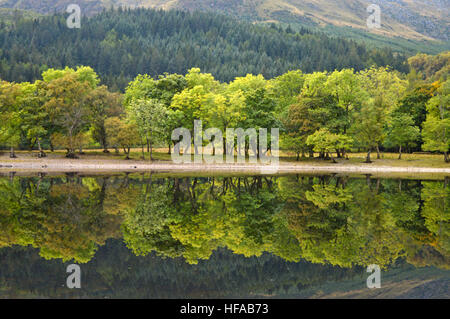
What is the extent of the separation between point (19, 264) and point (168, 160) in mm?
61102

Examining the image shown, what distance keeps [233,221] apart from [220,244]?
614cm

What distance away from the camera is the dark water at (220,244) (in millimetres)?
18000

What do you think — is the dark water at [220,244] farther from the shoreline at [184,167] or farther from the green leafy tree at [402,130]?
the green leafy tree at [402,130]

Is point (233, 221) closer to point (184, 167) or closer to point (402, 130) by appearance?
point (184, 167)

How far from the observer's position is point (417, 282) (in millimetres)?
19000

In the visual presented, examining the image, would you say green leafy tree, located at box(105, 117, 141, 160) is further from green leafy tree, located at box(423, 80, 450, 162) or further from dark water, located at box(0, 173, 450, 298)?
green leafy tree, located at box(423, 80, 450, 162)

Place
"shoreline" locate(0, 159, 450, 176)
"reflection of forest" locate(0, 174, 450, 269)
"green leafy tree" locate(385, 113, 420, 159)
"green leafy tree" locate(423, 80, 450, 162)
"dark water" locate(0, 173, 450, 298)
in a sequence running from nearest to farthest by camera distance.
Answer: "dark water" locate(0, 173, 450, 298) → "reflection of forest" locate(0, 174, 450, 269) → "shoreline" locate(0, 159, 450, 176) → "green leafy tree" locate(423, 80, 450, 162) → "green leafy tree" locate(385, 113, 420, 159)

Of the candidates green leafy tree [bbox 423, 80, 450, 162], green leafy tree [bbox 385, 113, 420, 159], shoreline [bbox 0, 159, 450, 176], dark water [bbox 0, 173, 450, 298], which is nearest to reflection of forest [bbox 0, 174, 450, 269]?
dark water [bbox 0, 173, 450, 298]

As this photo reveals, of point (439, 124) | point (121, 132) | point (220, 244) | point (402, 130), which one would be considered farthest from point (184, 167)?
point (220, 244)

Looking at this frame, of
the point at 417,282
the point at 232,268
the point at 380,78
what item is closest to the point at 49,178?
the point at 232,268

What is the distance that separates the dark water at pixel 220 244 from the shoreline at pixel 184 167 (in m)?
29.5

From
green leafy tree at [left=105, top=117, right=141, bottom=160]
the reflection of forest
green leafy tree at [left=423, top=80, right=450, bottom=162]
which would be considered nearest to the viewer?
the reflection of forest

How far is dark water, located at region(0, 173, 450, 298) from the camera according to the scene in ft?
59.1

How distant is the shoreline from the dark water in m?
29.5
